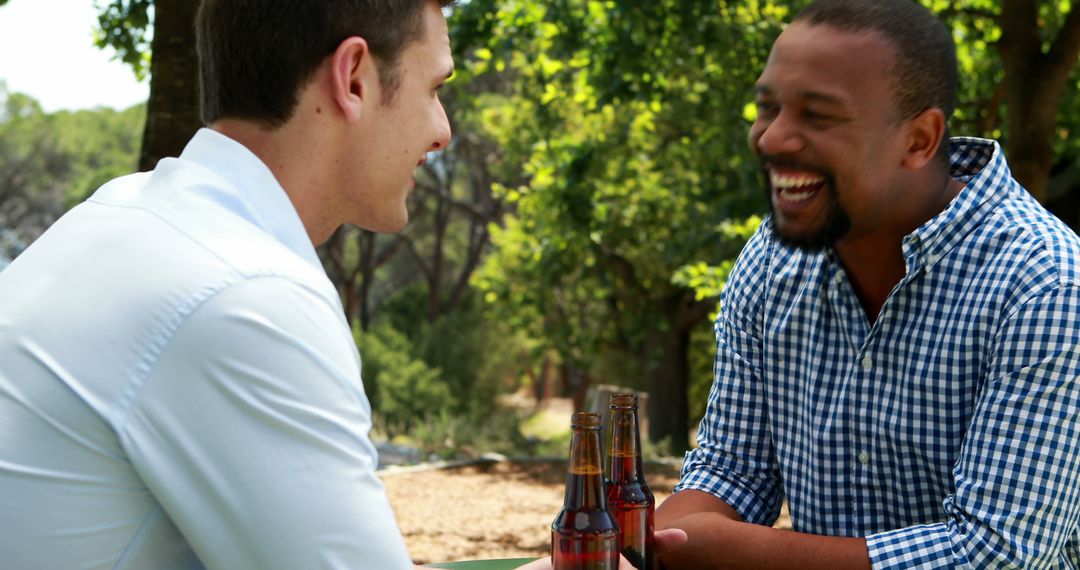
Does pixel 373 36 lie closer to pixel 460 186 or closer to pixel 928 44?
pixel 928 44

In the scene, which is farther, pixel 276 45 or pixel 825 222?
pixel 825 222

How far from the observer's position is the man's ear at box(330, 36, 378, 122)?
1618 millimetres

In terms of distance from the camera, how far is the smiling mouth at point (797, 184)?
7.51 ft

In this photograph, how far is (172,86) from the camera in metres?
→ 5.14

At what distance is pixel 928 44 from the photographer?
231cm

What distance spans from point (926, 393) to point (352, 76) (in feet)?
4.23

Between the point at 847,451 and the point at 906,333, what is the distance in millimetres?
274

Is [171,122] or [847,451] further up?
[171,122]

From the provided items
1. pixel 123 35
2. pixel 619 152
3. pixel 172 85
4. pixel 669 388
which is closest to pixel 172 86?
pixel 172 85

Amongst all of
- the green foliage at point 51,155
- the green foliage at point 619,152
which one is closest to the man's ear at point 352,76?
the green foliage at point 619,152

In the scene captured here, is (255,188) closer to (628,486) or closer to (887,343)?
(628,486)

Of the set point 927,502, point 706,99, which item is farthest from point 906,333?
point 706,99

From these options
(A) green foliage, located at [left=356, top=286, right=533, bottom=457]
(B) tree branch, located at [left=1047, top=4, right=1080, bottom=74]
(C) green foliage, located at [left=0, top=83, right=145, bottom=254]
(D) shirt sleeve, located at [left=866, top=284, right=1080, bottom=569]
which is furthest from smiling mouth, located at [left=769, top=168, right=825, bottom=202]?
(C) green foliage, located at [left=0, top=83, right=145, bottom=254]

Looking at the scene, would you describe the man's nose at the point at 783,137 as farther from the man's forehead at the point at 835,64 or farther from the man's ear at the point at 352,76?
the man's ear at the point at 352,76
